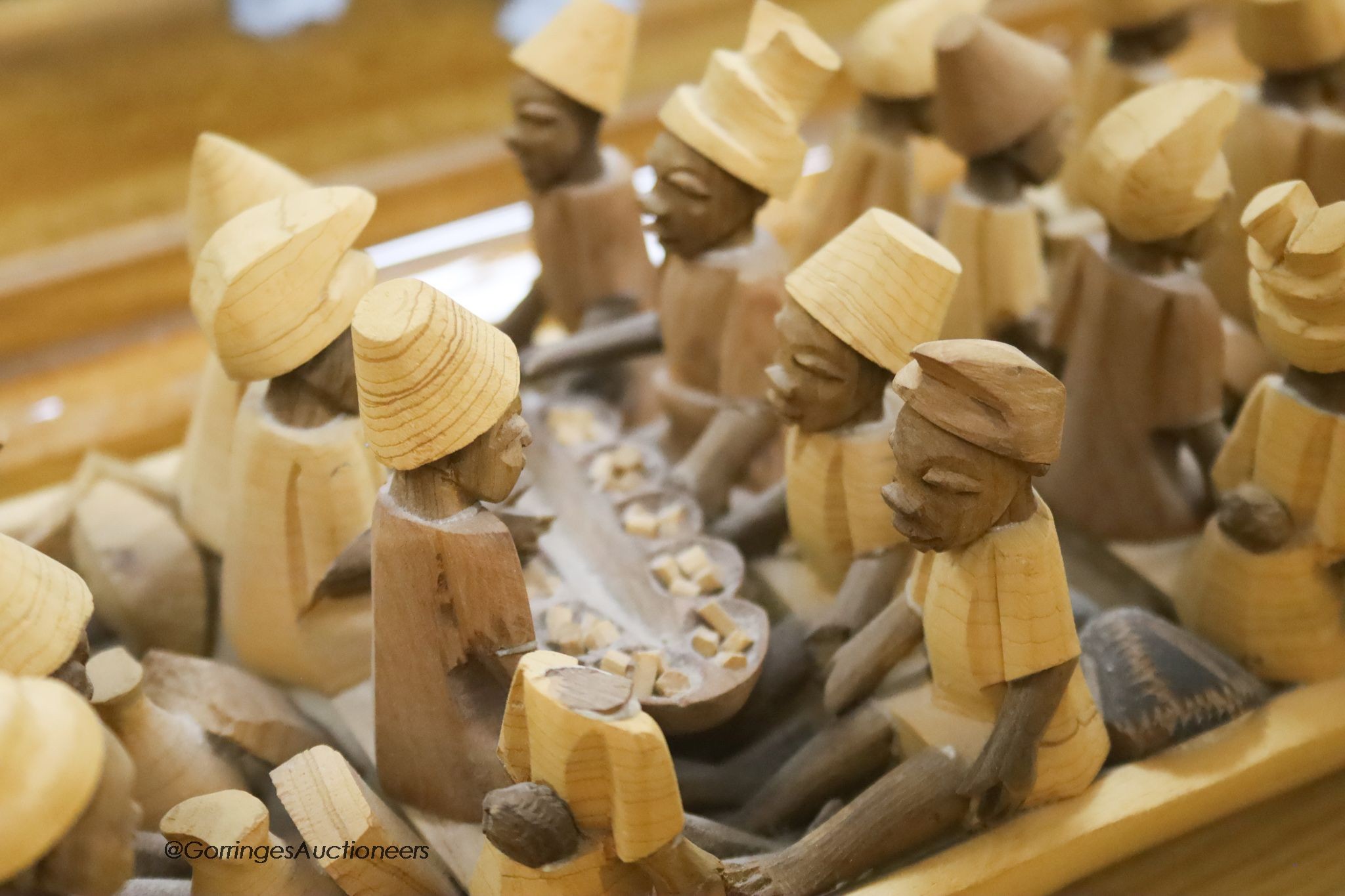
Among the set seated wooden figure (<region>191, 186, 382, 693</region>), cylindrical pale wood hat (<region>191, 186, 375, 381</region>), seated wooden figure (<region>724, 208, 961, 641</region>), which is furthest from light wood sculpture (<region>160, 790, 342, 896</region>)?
seated wooden figure (<region>724, 208, 961, 641</region>)

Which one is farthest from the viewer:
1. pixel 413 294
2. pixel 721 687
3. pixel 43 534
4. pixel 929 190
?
pixel 929 190

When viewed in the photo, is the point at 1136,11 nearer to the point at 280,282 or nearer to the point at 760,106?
the point at 760,106

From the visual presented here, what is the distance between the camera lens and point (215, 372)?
156cm

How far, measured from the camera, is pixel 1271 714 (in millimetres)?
1375

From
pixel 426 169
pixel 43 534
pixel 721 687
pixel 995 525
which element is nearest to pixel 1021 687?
pixel 995 525

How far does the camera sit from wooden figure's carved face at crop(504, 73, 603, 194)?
169 centimetres

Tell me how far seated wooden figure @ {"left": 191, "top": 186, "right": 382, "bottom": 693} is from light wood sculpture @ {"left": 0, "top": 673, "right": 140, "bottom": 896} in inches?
15.7

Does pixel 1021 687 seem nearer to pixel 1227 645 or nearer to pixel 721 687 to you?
pixel 721 687

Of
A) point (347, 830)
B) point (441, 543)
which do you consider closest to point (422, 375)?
point (441, 543)

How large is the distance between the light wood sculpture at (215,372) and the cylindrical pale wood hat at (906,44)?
0.83 meters

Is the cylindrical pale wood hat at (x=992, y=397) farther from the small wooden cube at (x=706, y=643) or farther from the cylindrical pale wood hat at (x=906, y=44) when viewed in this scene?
the cylindrical pale wood hat at (x=906, y=44)

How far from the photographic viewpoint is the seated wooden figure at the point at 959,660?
3.46ft

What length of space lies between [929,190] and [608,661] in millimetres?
1660

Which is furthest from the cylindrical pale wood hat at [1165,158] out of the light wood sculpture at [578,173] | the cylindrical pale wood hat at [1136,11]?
the light wood sculpture at [578,173]
